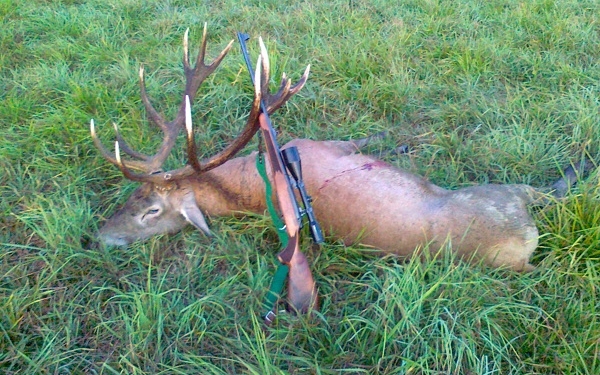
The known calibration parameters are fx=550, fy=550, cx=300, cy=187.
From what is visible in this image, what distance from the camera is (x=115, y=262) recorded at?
3096 millimetres

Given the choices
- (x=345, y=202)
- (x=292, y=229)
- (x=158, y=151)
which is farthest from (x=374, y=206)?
(x=158, y=151)

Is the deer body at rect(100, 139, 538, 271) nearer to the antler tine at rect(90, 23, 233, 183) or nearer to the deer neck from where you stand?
the deer neck

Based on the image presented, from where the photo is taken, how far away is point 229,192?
3.37 m

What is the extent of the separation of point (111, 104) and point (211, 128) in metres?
0.84

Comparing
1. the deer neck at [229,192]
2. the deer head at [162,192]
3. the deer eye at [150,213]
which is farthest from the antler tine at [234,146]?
the deer eye at [150,213]

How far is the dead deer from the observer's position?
281 centimetres

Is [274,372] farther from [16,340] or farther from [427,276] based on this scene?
[16,340]

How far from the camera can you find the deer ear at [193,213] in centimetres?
324

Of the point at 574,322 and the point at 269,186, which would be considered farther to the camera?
the point at 269,186

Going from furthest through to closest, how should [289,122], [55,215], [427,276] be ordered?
[289,122] < [55,215] < [427,276]

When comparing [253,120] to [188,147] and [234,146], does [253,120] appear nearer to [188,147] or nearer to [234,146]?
[234,146]

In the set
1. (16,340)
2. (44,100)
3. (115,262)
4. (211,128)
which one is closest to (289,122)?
(211,128)

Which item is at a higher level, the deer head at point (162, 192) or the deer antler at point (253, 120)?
the deer antler at point (253, 120)

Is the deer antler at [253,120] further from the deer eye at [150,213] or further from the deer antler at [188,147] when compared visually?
the deer eye at [150,213]
